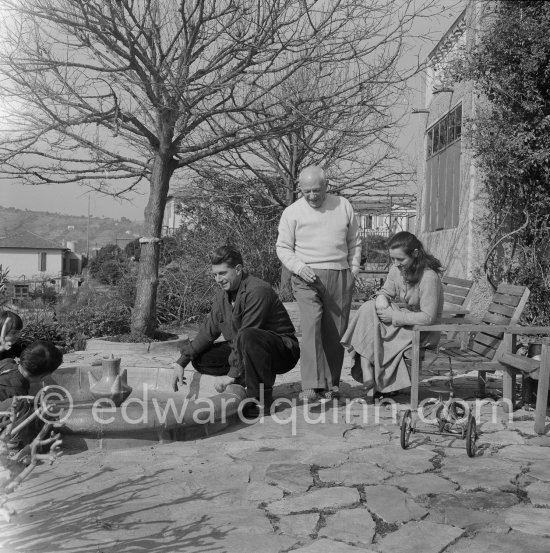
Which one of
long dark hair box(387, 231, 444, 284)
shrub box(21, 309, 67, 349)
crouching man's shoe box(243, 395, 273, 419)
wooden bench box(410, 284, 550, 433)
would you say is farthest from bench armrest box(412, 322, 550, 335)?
shrub box(21, 309, 67, 349)

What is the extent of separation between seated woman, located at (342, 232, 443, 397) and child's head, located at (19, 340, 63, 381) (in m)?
2.32

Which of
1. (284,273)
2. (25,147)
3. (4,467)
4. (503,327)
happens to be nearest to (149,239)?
(25,147)

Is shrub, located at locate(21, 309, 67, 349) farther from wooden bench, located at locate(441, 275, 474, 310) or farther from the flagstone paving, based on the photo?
wooden bench, located at locate(441, 275, 474, 310)

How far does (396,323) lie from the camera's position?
5.24 m

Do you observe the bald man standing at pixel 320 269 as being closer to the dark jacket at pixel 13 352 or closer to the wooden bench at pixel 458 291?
the wooden bench at pixel 458 291

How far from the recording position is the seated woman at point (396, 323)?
521 centimetres

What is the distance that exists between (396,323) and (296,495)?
209 centimetres

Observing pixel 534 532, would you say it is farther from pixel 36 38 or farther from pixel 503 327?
pixel 36 38

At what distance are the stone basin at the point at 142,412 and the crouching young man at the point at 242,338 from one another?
0.14 meters

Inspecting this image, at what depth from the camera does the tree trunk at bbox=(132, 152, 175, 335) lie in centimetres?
798

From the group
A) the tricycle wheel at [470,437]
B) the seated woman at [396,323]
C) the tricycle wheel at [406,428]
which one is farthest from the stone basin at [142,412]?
the tricycle wheel at [470,437]

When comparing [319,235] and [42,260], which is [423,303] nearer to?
[319,235]

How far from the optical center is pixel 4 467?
1.98 meters

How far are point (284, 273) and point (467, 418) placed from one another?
889cm
